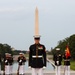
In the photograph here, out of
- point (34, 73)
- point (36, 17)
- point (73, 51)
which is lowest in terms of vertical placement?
point (34, 73)

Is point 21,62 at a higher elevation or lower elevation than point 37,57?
higher

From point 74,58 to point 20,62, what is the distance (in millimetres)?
86571

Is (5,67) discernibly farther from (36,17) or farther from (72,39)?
(72,39)

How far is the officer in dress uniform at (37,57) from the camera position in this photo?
1374 cm

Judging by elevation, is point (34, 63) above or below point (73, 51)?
below

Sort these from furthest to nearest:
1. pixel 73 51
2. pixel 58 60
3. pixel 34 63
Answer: pixel 73 51
pixel 58 60
pixel 34 63

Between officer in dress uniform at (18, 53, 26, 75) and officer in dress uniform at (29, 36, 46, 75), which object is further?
officer in dress uniform at (18, 53, 26, 75)

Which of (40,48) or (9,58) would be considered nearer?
(40,48)

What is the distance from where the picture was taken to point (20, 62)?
27281 millimetres

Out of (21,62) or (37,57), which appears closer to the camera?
(37,57)

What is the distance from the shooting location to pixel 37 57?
13.9m

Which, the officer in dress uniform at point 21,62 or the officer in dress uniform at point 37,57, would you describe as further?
the officer in dress uniform at point 21,62

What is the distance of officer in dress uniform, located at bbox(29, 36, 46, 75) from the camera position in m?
13.7

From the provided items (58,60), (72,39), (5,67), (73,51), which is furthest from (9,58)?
(72,39)
